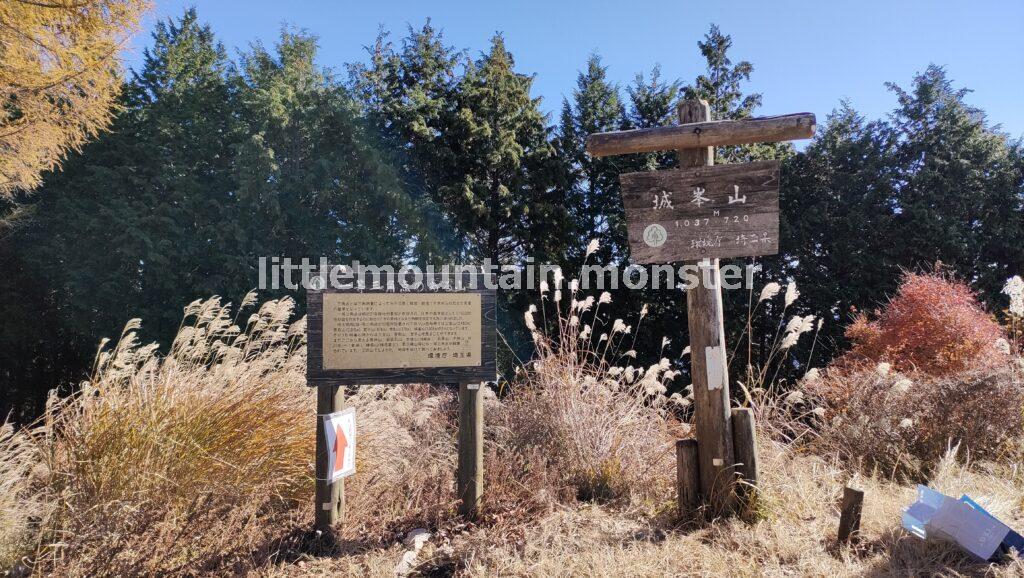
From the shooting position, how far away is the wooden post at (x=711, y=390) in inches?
131

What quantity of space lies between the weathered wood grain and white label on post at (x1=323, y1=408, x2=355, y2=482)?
2.48 metres

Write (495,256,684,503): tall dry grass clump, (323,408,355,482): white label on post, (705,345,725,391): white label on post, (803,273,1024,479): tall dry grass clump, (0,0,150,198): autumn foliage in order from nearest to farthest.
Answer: (323,408,355,482): white label on post → (705,345,725,391): white label on post → (495,256,684,503): tall dry grass clump → (803,273,1024,479): tall dry grass clump → (0,0,150,198): autumn foliage

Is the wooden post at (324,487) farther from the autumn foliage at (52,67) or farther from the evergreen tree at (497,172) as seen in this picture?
the evergreen tree at (497,172)

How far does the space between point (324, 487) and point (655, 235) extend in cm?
258

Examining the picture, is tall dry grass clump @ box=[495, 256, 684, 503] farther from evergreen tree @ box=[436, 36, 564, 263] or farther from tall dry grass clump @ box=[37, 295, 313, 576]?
evergreen tree @ box=[436, 36, 564, 263]

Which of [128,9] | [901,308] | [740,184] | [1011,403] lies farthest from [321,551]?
[901,308]

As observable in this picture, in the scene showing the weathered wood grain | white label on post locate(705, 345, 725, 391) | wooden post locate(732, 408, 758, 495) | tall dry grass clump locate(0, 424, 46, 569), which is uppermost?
the weathered wood grain

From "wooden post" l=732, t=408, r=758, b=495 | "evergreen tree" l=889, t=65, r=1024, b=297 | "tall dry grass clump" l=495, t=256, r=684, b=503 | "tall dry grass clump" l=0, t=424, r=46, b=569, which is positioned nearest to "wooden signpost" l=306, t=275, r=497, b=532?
"tall dry grass clump" l=495, t=256, r=684, b=503

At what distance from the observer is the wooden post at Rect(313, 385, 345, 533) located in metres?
3.15

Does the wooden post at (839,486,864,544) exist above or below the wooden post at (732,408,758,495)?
below

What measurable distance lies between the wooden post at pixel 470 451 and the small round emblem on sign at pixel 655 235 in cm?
A: 149

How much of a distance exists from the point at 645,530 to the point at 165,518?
2.71 metres

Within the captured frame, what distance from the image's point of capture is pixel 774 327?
13719 mm

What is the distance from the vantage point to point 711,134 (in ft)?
11.6
